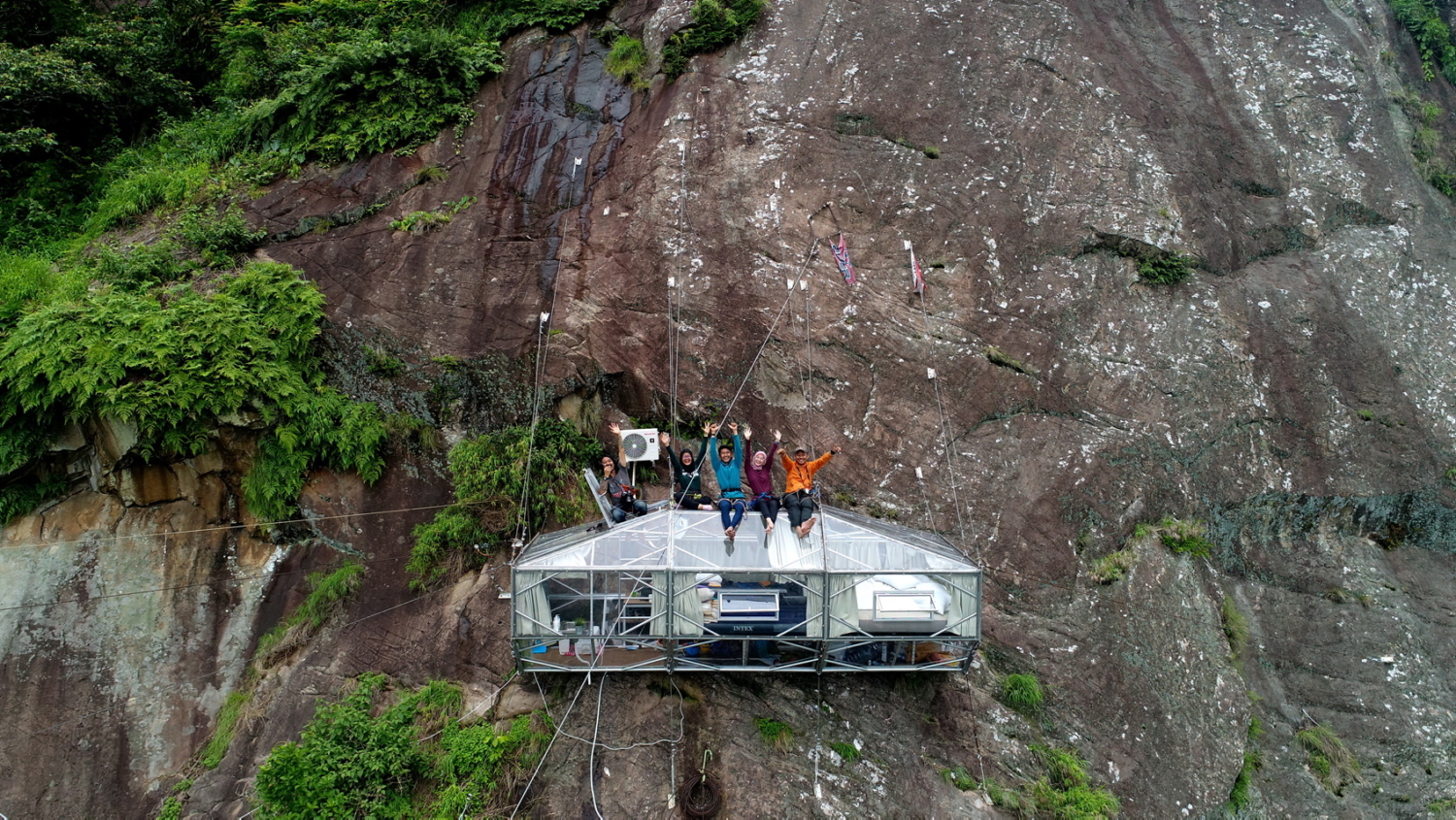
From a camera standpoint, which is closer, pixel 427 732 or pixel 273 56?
pixel 427 732

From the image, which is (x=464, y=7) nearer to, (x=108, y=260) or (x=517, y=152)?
(x=517, y=152)

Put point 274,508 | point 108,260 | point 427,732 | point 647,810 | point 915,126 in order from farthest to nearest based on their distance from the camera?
point 915,126 → point 108,260 → point 274,508 → point 427,732 → point 647,810

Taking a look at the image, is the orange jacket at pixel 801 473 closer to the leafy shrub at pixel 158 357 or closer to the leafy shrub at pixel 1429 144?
the leafy shrub at pixel 158 357

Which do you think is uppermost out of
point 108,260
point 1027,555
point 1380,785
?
point 108,260

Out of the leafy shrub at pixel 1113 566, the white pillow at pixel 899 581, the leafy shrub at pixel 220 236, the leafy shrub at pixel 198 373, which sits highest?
the leafy shrub at pixel 220 236

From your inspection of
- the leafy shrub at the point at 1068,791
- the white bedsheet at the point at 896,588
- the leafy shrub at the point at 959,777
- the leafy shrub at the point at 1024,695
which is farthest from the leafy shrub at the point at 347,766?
the leafy shrub at the point at 1068,791

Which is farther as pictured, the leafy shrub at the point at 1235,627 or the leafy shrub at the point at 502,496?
the leafy shrub at the point at 502,496

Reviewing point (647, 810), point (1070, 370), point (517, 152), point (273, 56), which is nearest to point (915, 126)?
point (1070, 370)
